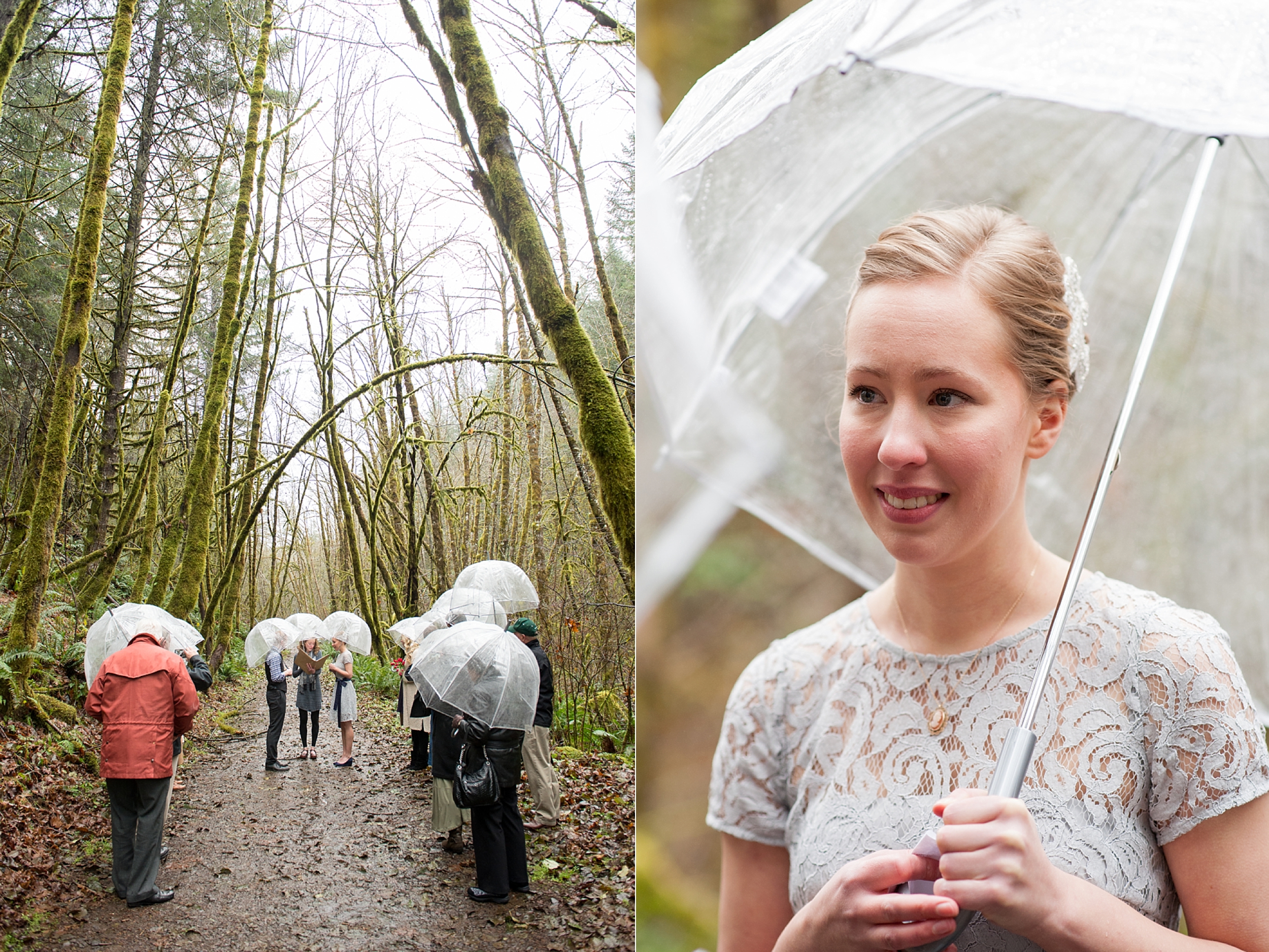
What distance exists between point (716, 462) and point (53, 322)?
7.11ft

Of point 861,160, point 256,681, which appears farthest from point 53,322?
point 861,160

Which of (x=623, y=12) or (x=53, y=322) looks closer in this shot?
(x=53, y=322)

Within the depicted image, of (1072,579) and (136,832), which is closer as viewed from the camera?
(1072,579)

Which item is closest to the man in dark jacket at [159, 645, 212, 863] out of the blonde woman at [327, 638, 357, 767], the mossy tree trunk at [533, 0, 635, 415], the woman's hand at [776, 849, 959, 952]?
the blonde woman at [327, 638, 357, 767]

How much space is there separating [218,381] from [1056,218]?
2.45 metres

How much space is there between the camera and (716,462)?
1939 mm

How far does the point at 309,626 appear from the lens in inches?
116

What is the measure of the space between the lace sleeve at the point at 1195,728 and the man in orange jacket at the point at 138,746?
2.61 m

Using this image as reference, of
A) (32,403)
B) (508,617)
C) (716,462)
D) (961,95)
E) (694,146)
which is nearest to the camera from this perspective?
(694,146)

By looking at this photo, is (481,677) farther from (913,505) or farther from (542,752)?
(913,505)

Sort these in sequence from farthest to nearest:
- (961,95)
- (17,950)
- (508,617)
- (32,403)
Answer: (508,617) < (32,403) < (17,950) < (961,95)

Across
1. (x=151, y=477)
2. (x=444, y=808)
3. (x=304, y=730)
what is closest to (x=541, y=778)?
(x=444, y=808)

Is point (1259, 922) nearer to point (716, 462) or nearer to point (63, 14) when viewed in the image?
point (716, 462)

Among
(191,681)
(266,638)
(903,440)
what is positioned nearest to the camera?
(903,440)
